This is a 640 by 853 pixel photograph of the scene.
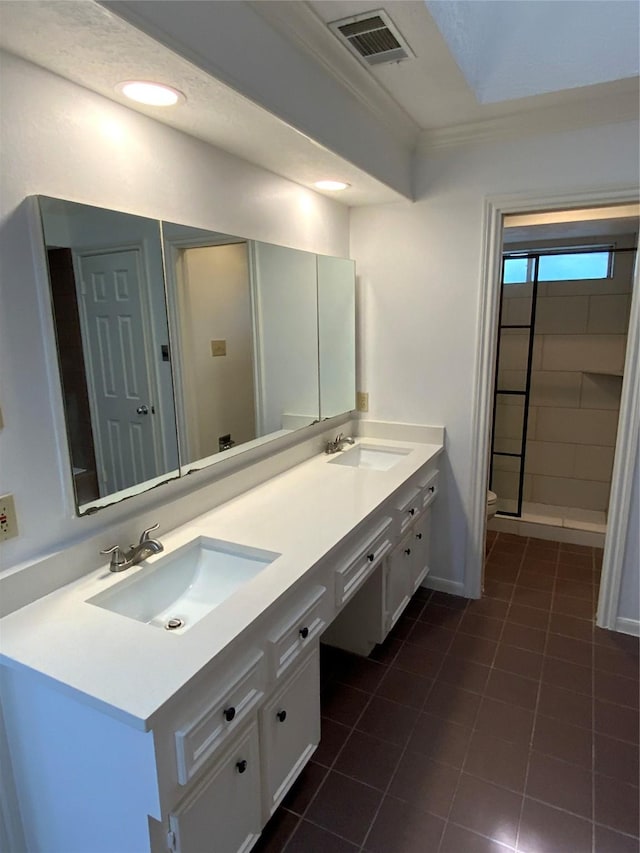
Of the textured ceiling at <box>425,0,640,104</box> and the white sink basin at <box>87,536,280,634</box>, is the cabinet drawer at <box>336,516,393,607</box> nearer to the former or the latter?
the white sink basin at <box>87,536,280,634</box>

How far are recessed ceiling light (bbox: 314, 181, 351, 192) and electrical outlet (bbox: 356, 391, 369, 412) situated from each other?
3.55 ft

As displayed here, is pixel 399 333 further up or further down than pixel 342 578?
further up

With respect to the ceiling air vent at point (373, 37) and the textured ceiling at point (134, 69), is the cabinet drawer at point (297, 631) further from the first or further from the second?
the ceiling air vent at point (373, 37)

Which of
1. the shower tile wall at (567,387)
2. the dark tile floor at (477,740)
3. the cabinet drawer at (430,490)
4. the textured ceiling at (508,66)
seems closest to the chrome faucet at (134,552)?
the dark tile floor at (477,740)

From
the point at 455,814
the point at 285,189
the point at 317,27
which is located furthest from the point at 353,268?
the point at 455,814

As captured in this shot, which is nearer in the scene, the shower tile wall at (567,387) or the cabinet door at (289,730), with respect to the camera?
the cabinet door at (289,730)

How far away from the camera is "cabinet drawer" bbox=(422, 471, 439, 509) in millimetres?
2543

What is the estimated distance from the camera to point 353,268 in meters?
2.77

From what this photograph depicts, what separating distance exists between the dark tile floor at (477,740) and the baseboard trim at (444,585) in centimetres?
8

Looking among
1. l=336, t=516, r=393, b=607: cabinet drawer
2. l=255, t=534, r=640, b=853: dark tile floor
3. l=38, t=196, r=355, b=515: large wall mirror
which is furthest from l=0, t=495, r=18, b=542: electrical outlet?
l=255, t=534, r=640, b=853: dark tile floor

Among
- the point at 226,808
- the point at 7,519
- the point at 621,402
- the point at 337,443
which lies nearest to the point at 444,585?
the point at 337,443

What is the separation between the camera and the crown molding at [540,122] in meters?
2.12

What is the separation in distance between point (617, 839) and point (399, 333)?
7.16 feet

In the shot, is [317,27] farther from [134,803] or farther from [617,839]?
[617,839]
